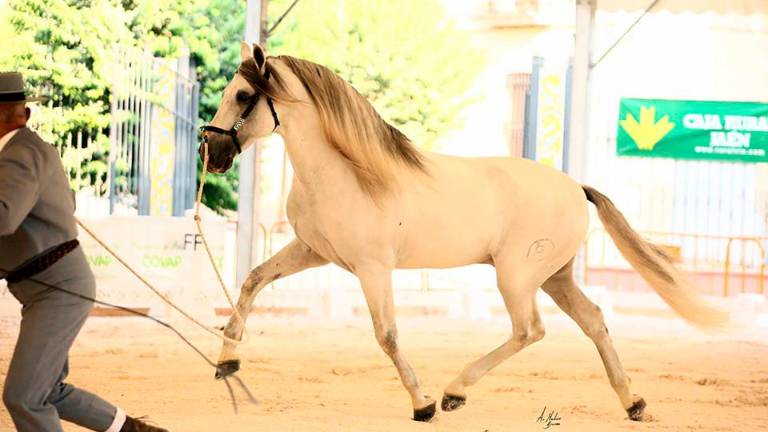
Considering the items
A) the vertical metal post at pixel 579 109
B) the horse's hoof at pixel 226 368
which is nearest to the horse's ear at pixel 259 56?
the horse's hoof at pixel 226 368

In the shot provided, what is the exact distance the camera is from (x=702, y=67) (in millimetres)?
12836

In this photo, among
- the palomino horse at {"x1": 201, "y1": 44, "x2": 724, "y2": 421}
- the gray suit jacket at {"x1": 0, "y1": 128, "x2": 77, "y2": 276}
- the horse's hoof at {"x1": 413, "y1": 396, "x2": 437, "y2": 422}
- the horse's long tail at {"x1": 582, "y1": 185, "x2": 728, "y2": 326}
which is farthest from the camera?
the horse's long tail at {"x1": 582, "y1": 185, "x2": 728, "y2": 326}

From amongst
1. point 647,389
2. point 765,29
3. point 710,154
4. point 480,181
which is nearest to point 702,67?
point 765,29

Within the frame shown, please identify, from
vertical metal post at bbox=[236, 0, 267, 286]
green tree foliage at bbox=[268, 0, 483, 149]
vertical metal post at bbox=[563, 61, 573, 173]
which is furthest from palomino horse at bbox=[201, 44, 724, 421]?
green tree foliage at bbox=[268, 0, 483, 149]

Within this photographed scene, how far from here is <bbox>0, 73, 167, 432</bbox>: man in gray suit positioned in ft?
10.7

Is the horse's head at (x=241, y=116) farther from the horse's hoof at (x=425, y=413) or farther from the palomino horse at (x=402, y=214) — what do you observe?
the horse's hoof at (x=425, y=413)

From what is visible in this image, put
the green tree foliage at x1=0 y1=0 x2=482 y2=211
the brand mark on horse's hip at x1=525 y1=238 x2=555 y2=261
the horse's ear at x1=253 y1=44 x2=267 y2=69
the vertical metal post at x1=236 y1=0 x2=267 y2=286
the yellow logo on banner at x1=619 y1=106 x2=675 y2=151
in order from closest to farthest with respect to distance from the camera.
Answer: the horse's ear at x1=253 y1=44 x2=267 y2=69, the brand mark on horse's hip at x1=525 y1=238 x2=555 y2=261, the vertical metal post at x1=236 y1=0 x2=267 y2=286, the yellow logo on banner at x1=619 y1=106 x2=675 y2=151, the green tree foliage at x1=0 y1=0 x2=482 y2=211

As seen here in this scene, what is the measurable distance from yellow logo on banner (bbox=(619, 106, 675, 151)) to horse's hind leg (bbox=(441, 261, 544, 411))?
6.05 m

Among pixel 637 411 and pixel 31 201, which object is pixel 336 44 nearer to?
pixel 637 411

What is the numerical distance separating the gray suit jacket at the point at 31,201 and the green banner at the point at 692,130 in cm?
832

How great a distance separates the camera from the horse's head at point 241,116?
4.73 meters

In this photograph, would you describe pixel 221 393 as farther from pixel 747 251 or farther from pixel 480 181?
pixel 747 251

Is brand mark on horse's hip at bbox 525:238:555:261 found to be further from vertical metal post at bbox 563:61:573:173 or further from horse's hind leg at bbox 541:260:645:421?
vertical metal post at bbox 563:61:573:173

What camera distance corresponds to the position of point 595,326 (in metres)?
5.45
